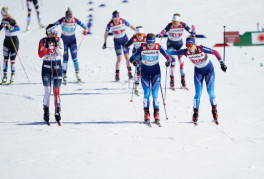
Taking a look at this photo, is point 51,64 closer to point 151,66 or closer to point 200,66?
point 151,66

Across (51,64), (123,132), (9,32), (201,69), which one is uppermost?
(9,32)

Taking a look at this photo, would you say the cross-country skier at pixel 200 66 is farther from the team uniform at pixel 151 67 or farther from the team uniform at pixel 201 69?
the team uniform at pixel 151 67

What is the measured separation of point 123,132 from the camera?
765 centimetres

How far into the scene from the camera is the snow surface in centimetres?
580

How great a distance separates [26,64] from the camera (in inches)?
605

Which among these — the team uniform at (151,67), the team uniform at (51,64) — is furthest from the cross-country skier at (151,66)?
the team uniform at (51,64)

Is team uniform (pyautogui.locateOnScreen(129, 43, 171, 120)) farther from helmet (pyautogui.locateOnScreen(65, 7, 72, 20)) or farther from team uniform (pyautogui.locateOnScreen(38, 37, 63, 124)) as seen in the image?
helmet (pyautogui.locateOnScreen(65, 7, 72, 20))

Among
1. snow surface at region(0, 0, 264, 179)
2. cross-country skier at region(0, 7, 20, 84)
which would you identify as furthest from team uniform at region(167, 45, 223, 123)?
cross-country skier at region(0, 7, 20, 84)

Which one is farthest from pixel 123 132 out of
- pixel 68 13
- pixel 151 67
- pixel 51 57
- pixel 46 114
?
pixel 68 13

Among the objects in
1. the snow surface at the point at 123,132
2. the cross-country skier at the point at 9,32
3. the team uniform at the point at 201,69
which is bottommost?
the snow surface at the point at 123,132

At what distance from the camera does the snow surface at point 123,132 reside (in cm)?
580

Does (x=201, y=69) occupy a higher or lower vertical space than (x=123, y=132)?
higher

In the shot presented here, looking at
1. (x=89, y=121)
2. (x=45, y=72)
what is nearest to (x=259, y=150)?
(x=89, y=121)

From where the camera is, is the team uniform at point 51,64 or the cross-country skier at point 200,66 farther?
the cross-country skier at point 200,66
